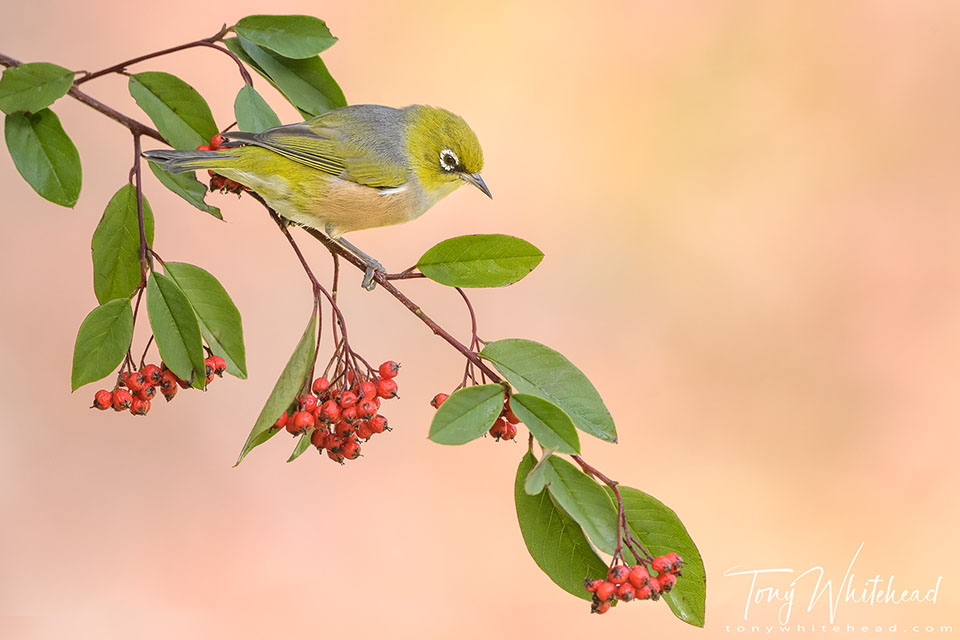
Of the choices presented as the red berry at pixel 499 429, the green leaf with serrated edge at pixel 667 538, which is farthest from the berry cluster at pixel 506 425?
the green leaf with serrated edge at pixel 667 538

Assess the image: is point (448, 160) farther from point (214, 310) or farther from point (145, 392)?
point (145, 392)

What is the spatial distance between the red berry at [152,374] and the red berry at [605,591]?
1.01 meters

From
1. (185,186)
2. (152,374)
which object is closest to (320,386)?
(152,374)

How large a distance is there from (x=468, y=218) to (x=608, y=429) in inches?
135

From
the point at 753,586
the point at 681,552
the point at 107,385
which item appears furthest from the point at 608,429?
the point at 753,586

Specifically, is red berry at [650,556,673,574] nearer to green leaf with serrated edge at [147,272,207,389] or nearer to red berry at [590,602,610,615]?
red berry at [590,602,610,615]

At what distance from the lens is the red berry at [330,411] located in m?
1.72

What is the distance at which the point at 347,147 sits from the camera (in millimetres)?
2695

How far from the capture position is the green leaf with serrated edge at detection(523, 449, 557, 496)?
1435 mm

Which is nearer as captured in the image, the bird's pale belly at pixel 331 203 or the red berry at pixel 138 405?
the red berry at pixel 138 405

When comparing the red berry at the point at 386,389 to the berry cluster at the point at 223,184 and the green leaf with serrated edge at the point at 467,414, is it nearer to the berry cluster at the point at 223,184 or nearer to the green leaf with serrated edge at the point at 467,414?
the green leaf with serrated edge at the point at 467,414

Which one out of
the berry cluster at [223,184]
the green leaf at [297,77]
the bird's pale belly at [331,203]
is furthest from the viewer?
the bird's pale belly at [331,203]

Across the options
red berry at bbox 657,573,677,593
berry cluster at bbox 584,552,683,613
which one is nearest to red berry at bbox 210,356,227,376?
berry cluster at bbox 584,552,683,613

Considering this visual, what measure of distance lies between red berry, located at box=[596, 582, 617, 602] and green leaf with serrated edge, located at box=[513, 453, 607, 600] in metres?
0.08
